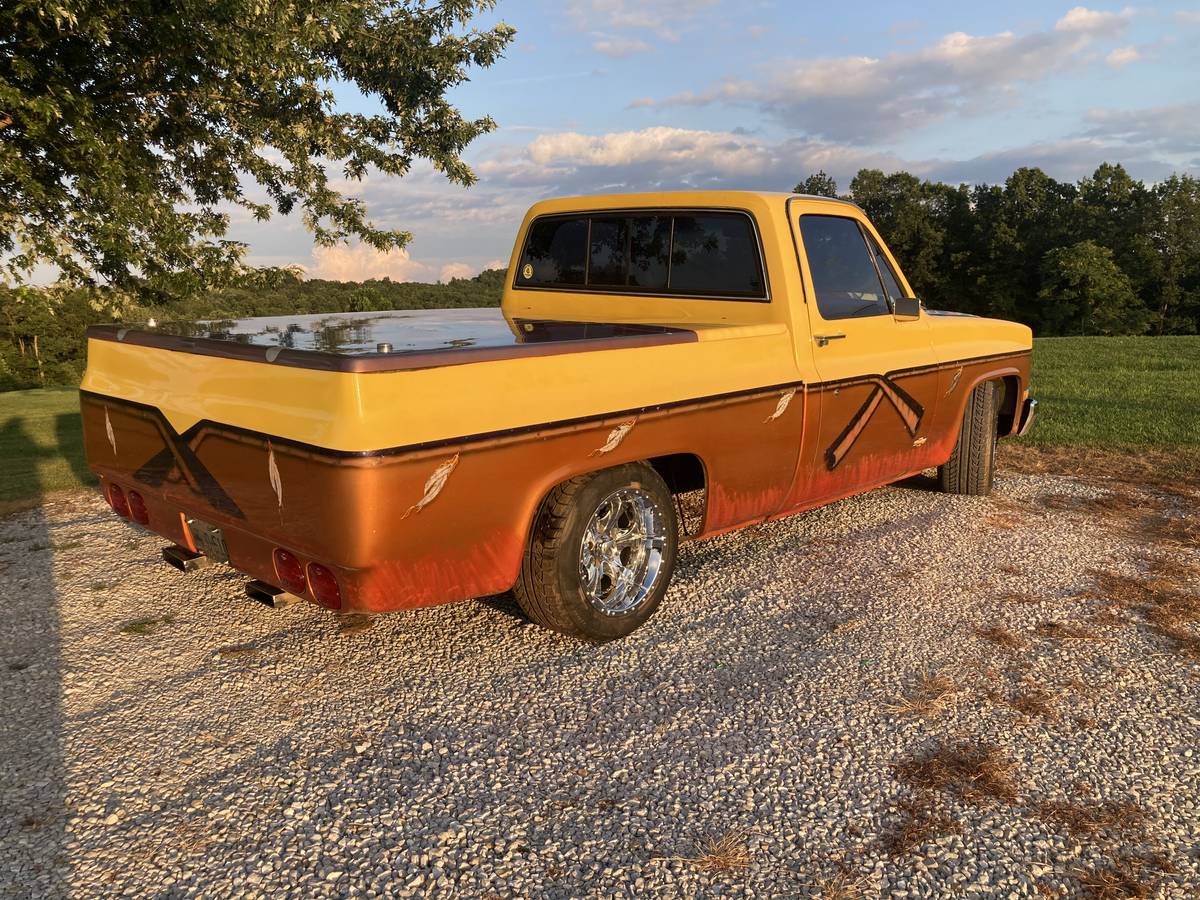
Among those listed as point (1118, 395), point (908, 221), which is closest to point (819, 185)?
point (908, 221)

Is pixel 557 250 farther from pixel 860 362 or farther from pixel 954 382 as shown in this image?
pixel 954 382

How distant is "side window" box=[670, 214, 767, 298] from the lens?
4594 mm

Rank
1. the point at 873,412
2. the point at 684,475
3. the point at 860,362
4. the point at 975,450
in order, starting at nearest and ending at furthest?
1. the point at 684,475
2. the point at 860,362
3. the point at 873,412
4. the point at 975,450

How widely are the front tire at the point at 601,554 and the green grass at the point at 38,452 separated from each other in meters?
5.21

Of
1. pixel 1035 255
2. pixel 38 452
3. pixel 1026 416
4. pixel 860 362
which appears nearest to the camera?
pixel 860 362

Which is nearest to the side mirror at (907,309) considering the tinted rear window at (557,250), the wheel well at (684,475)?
the wheel well at (684,475)

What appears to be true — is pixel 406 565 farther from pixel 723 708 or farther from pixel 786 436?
pixel 786 436

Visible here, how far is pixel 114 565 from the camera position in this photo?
5.18m

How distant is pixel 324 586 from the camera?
10.2 ft

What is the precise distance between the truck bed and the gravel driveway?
4.50ft

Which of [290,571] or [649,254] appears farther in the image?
[649,254]

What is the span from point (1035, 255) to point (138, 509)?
2483 inches

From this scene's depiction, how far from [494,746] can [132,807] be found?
45.7 inches

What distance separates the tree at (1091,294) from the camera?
4975cm
